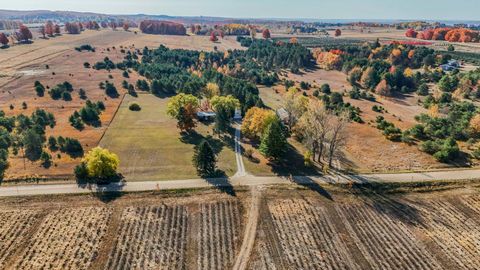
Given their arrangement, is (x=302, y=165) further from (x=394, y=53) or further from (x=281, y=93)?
(x=394, y=53)

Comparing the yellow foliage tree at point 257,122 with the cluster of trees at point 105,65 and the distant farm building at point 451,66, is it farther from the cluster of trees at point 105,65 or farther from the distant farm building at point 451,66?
the distant farm building at point 451,66

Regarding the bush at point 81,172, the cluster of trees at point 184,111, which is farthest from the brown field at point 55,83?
the cluster of trees at point 184,111

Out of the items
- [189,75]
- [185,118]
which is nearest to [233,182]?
[185,118]

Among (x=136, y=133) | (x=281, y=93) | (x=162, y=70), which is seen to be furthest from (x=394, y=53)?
(x=136, y=133)

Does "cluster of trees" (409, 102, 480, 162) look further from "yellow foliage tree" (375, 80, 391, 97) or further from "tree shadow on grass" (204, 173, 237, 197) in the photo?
"tree shadow on grass" (204, 173, 237, 197)

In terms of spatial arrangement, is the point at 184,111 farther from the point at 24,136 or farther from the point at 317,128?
the point at 24,136

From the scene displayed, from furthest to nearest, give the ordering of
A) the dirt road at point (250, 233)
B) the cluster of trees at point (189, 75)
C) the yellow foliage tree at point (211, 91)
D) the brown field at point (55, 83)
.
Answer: the yellow foliage tree at point (211, 91) < the cluster of trees at point (189, 75) < the brown field at point (55, 83) < the dirt road at point (250, 233)
